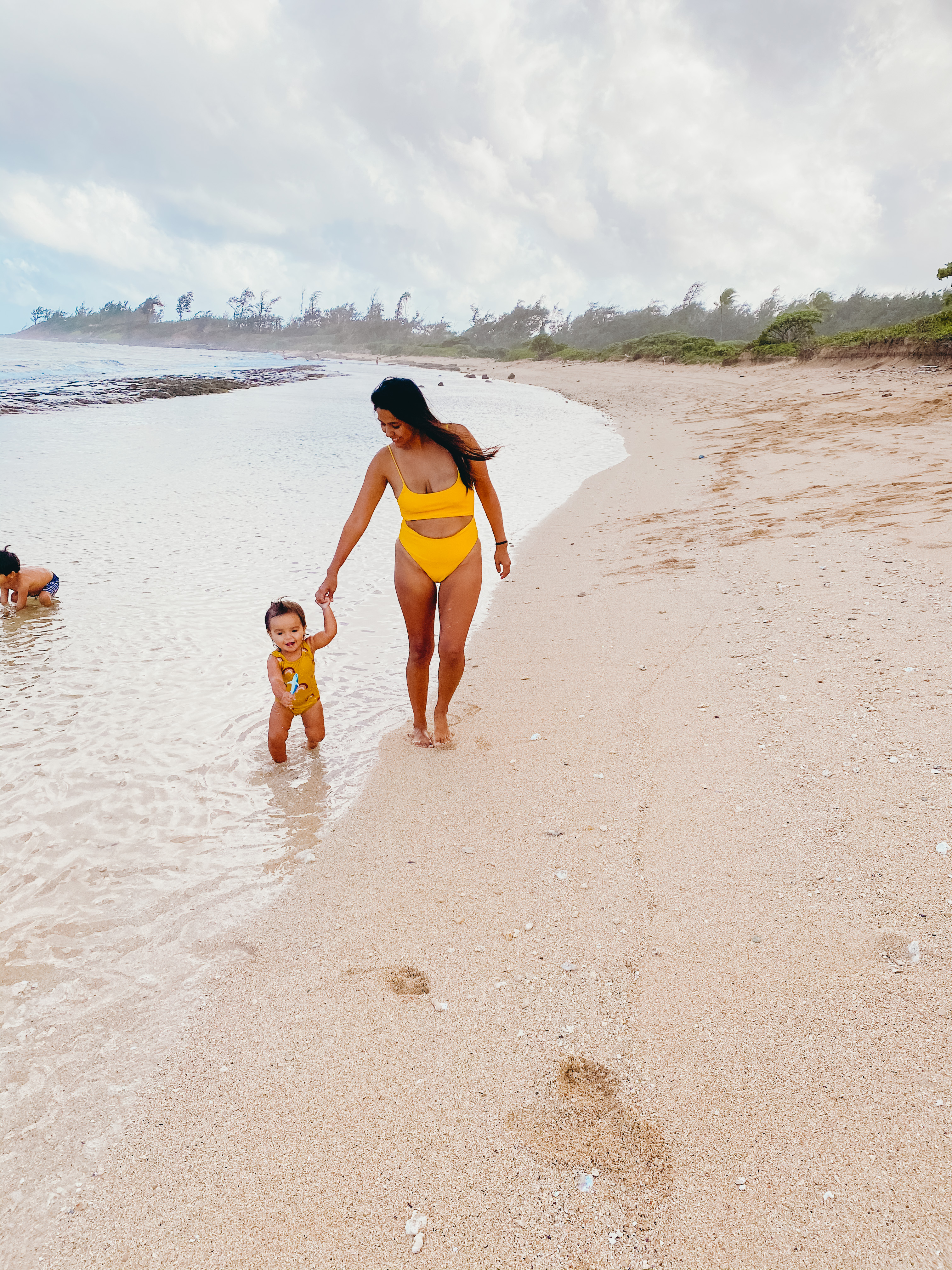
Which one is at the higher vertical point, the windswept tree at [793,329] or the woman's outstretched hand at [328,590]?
the windswept tree at [793,329]

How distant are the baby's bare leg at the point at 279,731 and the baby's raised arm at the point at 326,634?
1.22 ft

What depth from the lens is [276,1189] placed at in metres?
1.48

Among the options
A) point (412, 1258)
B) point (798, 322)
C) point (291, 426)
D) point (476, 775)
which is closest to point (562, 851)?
point (476, 775)

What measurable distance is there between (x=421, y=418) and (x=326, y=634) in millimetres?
1177

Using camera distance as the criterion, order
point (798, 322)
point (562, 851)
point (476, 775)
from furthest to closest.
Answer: point (798, 322), point (476, 775), point (562, 851)

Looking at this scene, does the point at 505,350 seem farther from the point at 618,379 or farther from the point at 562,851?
the point at 562,851

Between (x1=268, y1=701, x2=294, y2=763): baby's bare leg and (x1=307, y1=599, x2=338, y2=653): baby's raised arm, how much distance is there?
37 cm

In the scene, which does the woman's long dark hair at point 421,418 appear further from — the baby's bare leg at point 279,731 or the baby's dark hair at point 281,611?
the baby's bare leg at point 279,731

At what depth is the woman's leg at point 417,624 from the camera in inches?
129

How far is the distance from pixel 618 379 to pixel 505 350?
1386 inches

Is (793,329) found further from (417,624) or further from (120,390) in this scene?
(417,624)

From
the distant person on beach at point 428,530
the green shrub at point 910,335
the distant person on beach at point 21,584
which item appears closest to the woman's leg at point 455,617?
the distant person on beach at point 428,530

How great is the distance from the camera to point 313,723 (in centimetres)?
339

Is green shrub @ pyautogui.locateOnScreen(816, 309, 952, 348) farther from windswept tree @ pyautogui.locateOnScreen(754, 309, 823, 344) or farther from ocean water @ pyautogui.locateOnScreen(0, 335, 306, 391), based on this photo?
ocean water @ pyautogui.locateOnScreen(0, 335, 306, 391)
